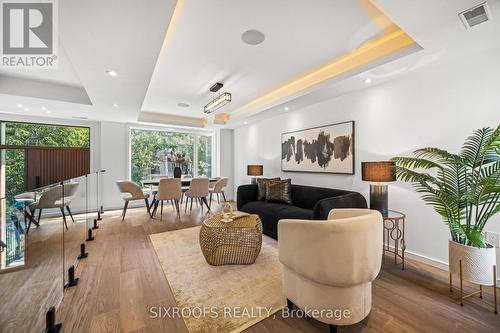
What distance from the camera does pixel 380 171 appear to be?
8.02 ft

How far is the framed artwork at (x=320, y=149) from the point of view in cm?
334

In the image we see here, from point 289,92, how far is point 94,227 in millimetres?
4552

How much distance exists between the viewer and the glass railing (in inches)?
48.3

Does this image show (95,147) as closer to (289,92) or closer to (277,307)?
(289,92)

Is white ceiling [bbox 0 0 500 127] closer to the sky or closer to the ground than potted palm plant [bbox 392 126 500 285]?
closer to the sky

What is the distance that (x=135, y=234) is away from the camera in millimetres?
3506

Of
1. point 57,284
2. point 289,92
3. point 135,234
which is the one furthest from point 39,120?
point 289,92

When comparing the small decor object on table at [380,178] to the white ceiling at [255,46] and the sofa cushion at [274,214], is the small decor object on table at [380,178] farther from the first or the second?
the white ceiling at [255,46]

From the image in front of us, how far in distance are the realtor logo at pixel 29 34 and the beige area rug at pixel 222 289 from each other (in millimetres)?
2667

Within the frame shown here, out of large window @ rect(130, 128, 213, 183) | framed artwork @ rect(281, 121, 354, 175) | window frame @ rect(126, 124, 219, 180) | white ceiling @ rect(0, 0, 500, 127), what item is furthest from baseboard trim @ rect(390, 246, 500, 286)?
window frame @ rect(126, 124, 219, 180)

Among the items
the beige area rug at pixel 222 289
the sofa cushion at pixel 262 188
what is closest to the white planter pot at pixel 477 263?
the beige area rug at pixel 222 289

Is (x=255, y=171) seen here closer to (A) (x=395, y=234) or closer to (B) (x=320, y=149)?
(B) (x=320, y=149)

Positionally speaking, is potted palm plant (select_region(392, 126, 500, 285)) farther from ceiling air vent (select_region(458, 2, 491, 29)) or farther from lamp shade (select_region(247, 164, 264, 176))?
lamp shade (select_region(247, 164, 264, 176))

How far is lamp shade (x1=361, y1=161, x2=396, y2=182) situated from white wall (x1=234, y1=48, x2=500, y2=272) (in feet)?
1.65
